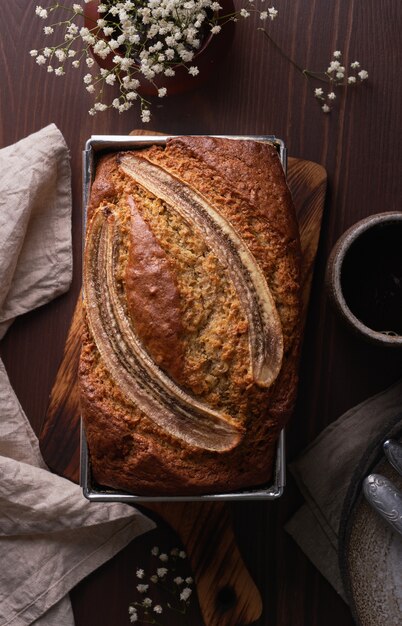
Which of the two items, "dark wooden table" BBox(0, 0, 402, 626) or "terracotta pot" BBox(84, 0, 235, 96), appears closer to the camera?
"terracotta pot" BBox(84, 0, 235, 96)

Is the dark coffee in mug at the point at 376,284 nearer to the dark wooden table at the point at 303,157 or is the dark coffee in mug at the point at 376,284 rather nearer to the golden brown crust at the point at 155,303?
the dark wooden table at the point at 303,157

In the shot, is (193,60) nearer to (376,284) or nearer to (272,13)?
(272,13)

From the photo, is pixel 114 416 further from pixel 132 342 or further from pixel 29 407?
pixel 29 407

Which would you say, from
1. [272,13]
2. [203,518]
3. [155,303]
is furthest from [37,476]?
[272,13]

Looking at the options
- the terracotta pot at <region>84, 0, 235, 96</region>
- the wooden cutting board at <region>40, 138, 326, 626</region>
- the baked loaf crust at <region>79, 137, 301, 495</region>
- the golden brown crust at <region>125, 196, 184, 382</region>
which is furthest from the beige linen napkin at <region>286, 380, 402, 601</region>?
the terracotta pot at <region>84, 0, 235, 96</region>

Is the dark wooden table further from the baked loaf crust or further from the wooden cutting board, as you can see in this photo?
the baked loaf crust

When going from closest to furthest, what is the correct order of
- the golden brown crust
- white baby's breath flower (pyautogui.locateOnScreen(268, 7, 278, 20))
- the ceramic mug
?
the golden brown crust < the ceramic mug < white baby's breath flower (pyautogui.locateOnScreen(268, 7, 278, 20))
